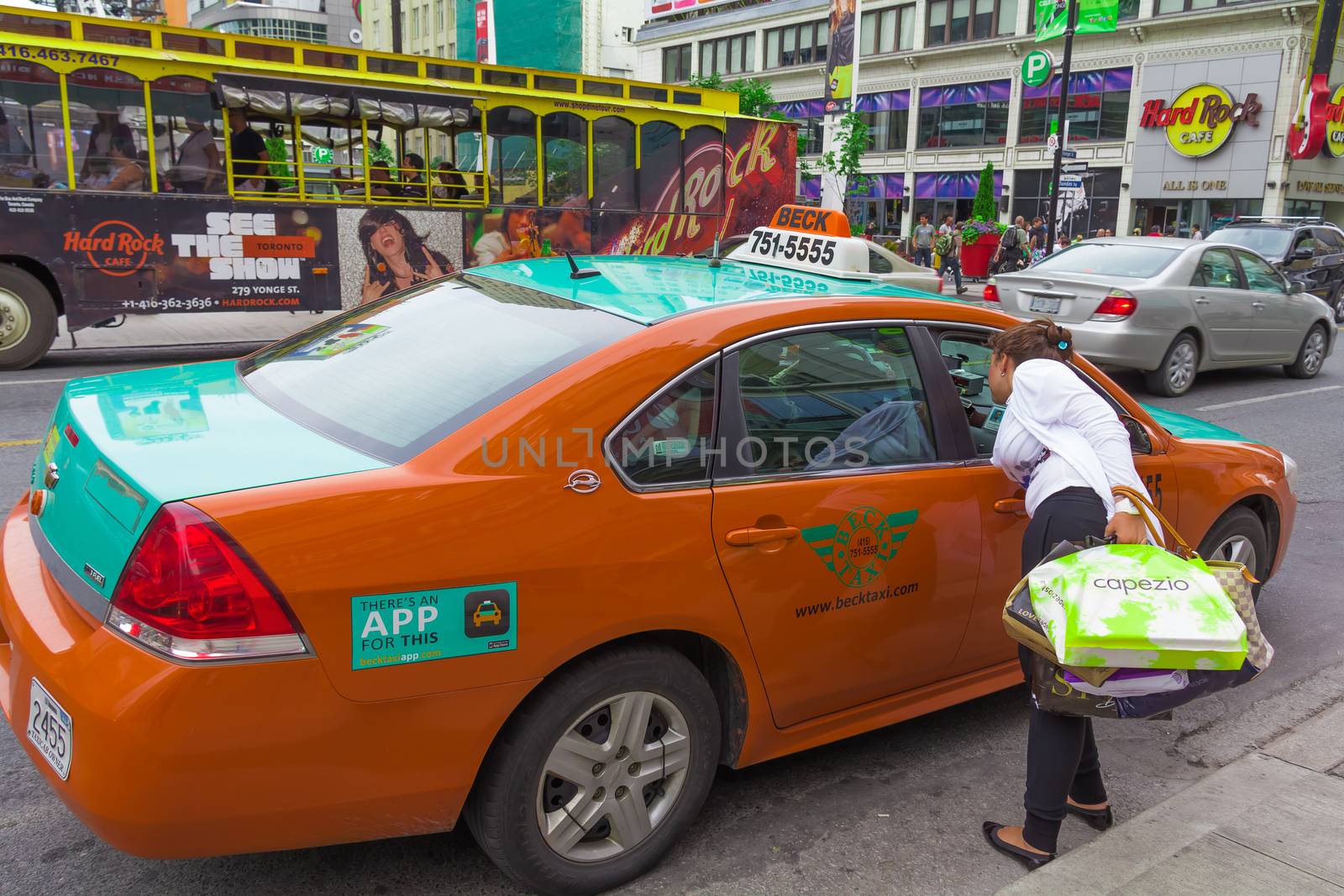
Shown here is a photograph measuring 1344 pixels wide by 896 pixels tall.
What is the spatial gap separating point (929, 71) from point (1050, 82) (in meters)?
7.22

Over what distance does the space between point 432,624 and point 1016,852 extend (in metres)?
1.86

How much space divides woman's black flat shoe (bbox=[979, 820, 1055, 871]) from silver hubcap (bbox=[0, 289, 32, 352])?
1071cm

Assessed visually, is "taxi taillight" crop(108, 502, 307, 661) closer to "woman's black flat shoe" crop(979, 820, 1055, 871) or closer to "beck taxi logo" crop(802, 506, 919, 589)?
"beck taxi logo" crop(802, 506, 919, 589)

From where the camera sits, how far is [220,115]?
36.5 feet

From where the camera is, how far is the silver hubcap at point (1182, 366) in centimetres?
1079

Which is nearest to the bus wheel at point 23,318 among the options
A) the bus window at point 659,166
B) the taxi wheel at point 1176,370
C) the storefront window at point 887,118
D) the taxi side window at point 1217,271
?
the bus window at point 659,166

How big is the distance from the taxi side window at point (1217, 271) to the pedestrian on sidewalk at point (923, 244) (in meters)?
18.6

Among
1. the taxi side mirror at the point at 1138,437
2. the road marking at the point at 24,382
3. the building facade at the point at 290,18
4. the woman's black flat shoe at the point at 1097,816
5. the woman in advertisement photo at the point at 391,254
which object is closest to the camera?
the woman's black flat shoe at the point at 1097,816

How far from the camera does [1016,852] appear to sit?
3047 millimetres

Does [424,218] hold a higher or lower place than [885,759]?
higher

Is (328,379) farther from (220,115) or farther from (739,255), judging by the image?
(220,115)

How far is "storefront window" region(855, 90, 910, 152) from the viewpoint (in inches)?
1992

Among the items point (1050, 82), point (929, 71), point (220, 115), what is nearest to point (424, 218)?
point (220, 115)

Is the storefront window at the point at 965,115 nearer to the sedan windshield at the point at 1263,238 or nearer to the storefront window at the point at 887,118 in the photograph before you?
the storefront window at the point at 887,118
